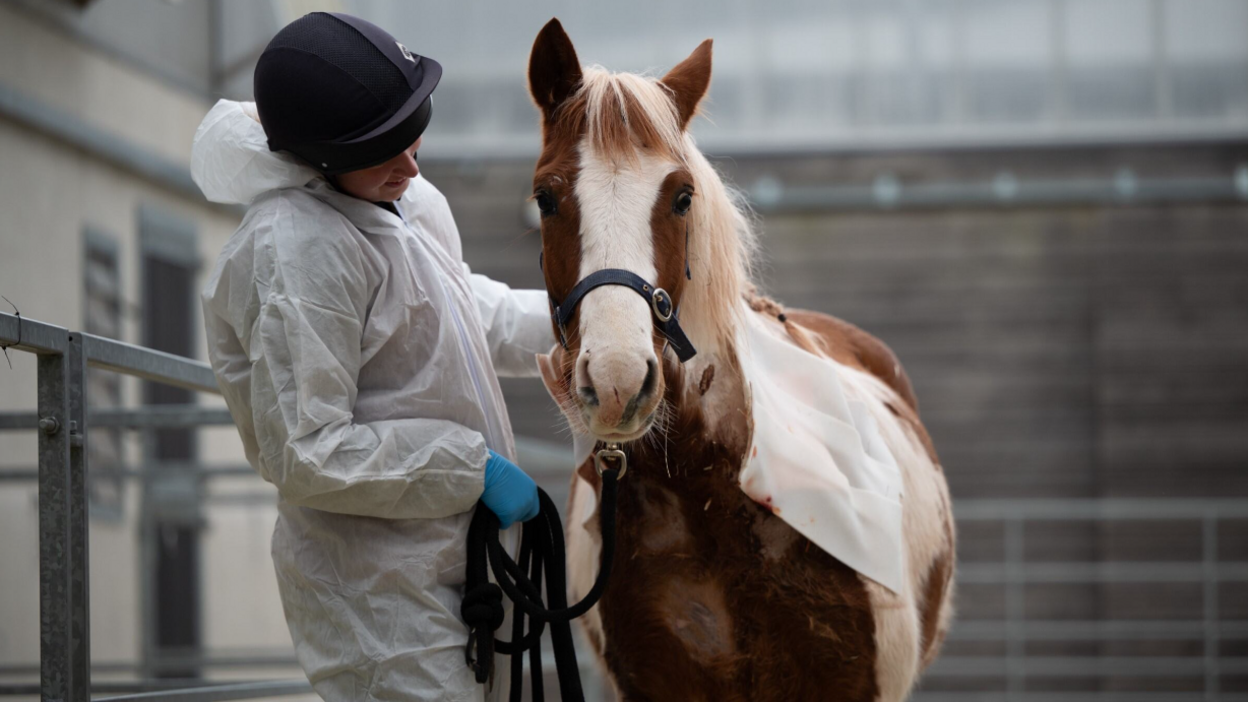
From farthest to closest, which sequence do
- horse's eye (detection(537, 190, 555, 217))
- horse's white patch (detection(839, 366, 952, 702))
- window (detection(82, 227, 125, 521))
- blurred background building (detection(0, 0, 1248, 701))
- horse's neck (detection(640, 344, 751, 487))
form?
blurred background building (detection(0, 0, 1248, 701)) → window (detection(82, 227, 125, 521)) → horse's white patch (detection(839, 366, 952, 702)) → horse's neck (detection(640, 344, 751, 487)) → horse's eye (detection(537, 190, 555, 217))

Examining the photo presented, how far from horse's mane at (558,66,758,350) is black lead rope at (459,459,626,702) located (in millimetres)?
306

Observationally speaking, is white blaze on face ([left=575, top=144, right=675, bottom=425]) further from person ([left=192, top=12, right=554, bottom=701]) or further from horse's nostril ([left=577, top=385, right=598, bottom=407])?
person ([left=192, top=12, right=554, bottom=701])

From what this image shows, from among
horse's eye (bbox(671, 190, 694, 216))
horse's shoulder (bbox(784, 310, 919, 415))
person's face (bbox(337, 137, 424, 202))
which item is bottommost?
horse's shoulder (bbox(784, 310, 919, 415))

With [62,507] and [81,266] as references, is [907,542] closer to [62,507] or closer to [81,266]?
[62,507]

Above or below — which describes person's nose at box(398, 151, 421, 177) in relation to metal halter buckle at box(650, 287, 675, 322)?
above

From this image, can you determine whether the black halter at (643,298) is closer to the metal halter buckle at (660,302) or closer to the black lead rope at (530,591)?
→ the metal halter buckle at (660,302)

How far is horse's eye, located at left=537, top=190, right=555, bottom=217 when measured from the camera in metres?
1.94

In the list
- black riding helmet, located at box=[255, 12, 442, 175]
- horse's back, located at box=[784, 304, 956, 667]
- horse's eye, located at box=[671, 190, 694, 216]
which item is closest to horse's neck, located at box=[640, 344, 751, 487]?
horse's eye, located at box=[671, 190, 694, 216]

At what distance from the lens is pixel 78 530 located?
1.81 m

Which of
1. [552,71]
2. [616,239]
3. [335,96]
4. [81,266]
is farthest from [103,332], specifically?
[616,239]

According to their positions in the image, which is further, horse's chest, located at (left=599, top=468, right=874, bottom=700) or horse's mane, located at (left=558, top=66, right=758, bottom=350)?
horse's chest, located at (left=599, top=468, right=874, bottom=700)

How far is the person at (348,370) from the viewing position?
1719 millimetres

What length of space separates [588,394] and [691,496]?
469 mm

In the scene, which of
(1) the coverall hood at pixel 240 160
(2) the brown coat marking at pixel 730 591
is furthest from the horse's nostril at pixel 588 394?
(1) the coverall hood at pixel 240 160
